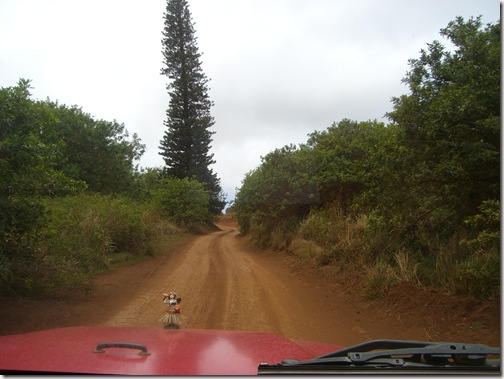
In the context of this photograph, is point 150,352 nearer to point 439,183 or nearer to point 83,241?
point 439,183

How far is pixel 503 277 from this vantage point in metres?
6.11

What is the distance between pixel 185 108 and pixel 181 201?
7838 millimetres

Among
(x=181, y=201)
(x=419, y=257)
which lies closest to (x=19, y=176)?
(x=419, y=257)

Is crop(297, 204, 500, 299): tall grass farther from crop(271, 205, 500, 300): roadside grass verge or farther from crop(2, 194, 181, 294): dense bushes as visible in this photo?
crop(2, 194, 181, 294): dense bushes

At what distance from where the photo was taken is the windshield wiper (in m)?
2.74

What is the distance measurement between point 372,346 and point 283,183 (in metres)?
16.3

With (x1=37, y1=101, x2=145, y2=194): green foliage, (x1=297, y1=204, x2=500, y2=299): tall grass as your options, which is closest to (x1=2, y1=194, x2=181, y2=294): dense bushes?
(x1=297, y1=204, x2=500, y2=299): tall grass

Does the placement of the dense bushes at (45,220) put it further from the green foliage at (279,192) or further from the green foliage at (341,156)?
the green foliage at (341,156)

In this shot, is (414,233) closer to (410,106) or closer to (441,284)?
(441,284)

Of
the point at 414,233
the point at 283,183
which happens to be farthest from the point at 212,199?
the point at 414,233

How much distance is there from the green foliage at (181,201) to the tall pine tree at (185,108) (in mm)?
4314

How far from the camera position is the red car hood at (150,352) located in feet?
9.54

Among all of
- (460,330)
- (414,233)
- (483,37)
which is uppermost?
(483,37)

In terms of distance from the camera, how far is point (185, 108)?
35.0 meters
